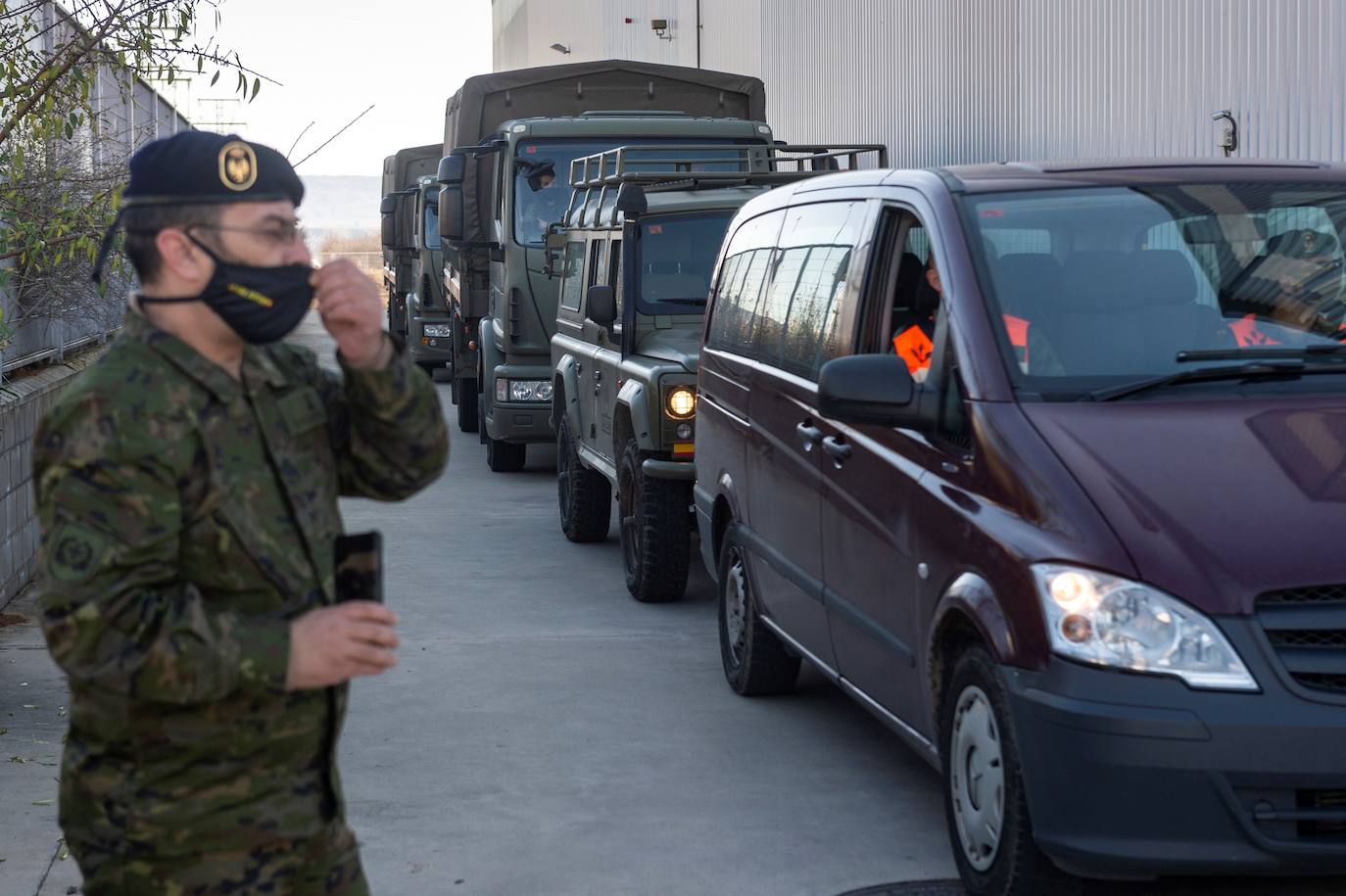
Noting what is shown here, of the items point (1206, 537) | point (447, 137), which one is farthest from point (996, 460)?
point (447, 137)

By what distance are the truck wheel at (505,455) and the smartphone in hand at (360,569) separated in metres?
13.1

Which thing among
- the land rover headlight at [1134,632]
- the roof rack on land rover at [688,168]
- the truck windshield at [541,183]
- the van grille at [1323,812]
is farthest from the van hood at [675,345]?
the van grille at [1323,812]

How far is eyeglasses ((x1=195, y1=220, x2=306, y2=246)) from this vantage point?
275 cm

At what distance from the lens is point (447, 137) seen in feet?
59.4

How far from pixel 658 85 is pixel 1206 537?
41.6 ft

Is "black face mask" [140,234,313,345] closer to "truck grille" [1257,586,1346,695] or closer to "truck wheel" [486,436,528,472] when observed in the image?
"truck grille" [1257,586,1346,695]

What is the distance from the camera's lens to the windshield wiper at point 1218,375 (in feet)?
15.8

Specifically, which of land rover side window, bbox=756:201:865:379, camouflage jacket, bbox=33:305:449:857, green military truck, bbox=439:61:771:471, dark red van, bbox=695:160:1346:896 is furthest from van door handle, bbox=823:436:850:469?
green military truck, bbox=439:61:771:471

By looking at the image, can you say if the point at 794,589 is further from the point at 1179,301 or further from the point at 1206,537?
the point at 1206,537

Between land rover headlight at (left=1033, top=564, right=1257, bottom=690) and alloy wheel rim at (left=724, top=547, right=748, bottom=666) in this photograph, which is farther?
alloy wheel rim at (left=724, top=547, right=748, bottom=666)

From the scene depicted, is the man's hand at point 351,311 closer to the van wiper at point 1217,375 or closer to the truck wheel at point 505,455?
the van wiper at point 1217,375

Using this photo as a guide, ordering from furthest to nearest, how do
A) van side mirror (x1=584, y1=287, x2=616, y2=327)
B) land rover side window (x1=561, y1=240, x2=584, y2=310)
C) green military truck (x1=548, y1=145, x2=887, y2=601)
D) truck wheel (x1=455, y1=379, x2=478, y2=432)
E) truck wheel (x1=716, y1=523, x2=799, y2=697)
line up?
truck wheel (x1=455, y1=379, x2=478, y2=432) < land rover side window (x1=561, y1=240, x2=584, y2=310) < van side mirror (x1=584, y1=287, x2=616, y2=327) < green military truck (x1=548, y1=145, x2=887, y2=601) < truck wheel (x1=716, y1=523, x2=799, y2=697)

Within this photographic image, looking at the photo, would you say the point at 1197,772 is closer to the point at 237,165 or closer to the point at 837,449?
the point at 837,449

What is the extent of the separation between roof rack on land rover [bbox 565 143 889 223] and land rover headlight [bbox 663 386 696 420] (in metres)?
1.26
